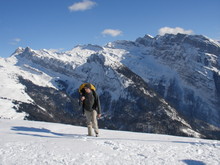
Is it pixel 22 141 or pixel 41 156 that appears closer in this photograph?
pixel 41 156

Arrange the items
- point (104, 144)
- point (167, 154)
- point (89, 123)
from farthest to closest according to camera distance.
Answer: point (89, 123) → point (104, 144) → point (167, 154)

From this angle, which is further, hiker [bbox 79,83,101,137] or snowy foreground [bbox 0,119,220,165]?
hiker [bbox 79,83,101,137]

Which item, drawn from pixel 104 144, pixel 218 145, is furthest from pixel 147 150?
pixel 218 145

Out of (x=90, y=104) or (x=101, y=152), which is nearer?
(x=101, y=152)

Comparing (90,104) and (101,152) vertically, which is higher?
(90,104)

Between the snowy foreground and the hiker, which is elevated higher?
the hiker

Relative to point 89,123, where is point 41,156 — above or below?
below

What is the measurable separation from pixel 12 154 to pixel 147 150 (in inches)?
247

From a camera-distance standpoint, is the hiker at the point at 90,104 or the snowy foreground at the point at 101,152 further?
the hiker at the point at 90,104

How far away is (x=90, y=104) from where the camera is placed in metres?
18.9

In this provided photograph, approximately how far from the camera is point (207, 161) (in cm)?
1209

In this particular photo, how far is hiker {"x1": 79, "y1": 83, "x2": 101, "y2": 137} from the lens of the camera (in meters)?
18.8

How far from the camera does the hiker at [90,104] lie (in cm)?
1883

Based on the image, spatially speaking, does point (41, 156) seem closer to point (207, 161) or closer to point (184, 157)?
point (184, 157)
